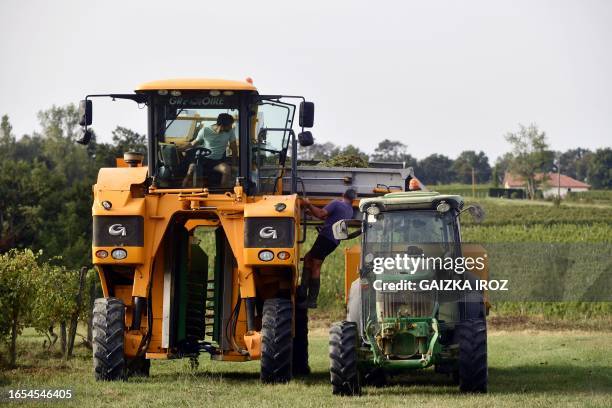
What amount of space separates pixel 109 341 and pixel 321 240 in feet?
13.4

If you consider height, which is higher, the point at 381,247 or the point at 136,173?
the point at 136,173

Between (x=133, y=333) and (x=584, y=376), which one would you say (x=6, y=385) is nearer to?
(x=133, y=333)

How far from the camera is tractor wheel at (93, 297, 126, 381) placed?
15273mm

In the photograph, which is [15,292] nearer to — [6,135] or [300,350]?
[300,350]

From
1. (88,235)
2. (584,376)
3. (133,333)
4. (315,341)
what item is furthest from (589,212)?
(133,333)

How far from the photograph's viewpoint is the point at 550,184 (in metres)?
107

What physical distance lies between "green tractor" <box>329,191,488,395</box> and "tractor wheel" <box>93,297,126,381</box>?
299cm

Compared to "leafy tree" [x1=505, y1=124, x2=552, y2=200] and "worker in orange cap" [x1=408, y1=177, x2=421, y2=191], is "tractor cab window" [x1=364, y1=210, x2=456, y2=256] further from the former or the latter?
"leafy tree" [x1=505, y1=124, x2=552, y2=200]

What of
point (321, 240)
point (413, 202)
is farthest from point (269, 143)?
point (413, 202)

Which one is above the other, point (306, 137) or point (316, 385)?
point (306, 137)

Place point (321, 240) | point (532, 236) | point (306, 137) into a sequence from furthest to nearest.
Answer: point (532, 236), point (321, 240), point (306, 137)

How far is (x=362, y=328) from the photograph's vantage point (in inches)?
584

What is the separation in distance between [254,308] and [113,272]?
2.08 metres

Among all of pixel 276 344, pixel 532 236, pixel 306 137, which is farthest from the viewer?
pixel 532 236
